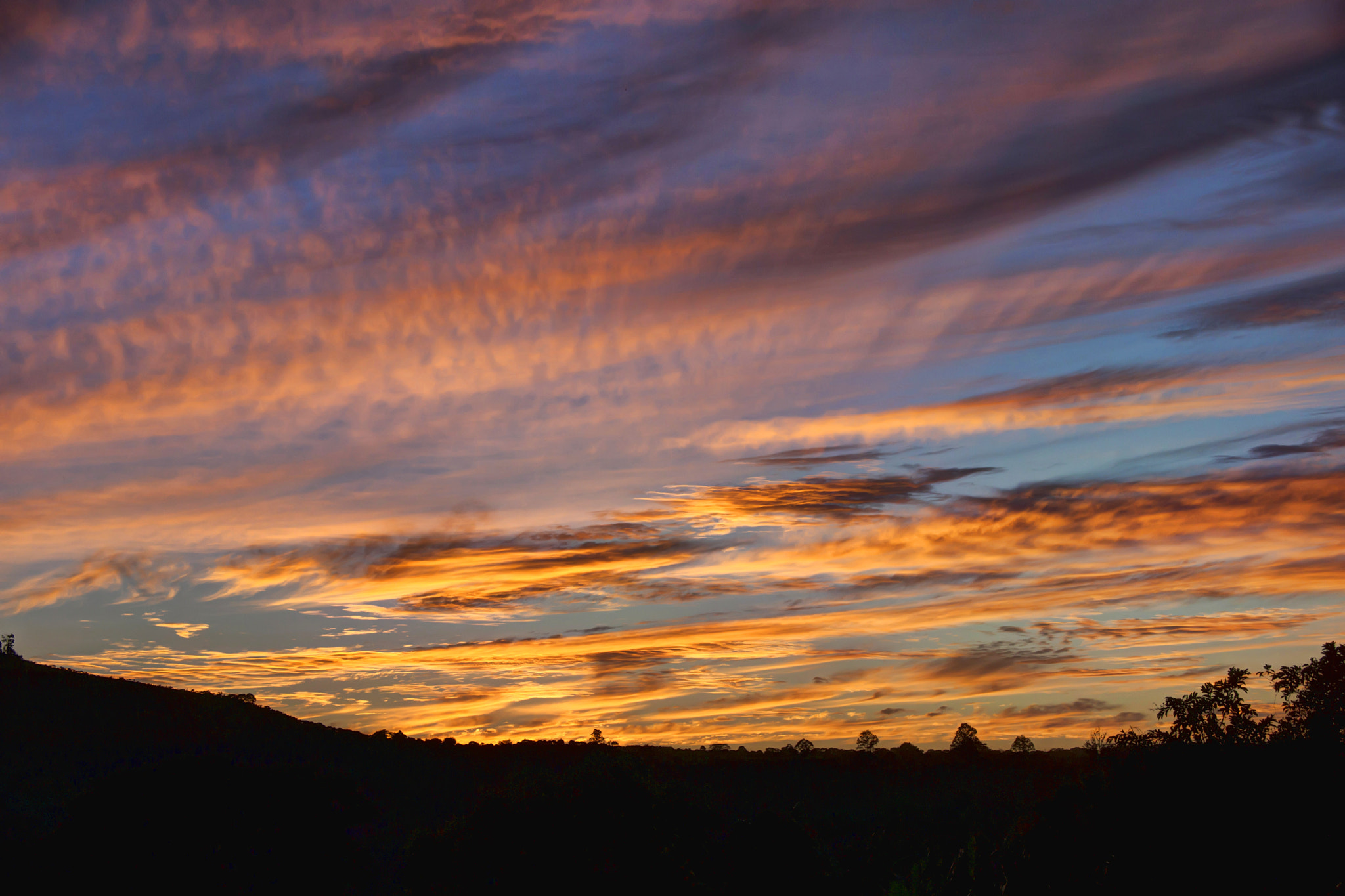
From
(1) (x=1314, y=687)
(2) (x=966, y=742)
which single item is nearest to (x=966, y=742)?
(2) (x=966, y=742)

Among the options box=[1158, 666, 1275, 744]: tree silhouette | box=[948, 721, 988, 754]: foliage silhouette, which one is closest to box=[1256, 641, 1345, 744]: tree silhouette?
box=[1158, 666, 1275, 744]: tree silhouette

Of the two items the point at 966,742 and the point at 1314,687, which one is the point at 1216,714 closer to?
the point at 1314,687

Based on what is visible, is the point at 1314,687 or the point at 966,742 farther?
the point at 966,742

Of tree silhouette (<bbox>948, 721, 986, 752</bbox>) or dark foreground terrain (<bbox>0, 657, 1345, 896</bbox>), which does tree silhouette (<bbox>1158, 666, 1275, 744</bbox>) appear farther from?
tree silhouette (<bbox>948, 721, 986, 752</bbox>)

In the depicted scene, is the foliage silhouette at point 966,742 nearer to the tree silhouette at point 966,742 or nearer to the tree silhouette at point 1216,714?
the tree silhouette at point 966,742

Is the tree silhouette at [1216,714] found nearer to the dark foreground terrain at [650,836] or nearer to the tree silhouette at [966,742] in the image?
the dark foreground terrain at [650,836]

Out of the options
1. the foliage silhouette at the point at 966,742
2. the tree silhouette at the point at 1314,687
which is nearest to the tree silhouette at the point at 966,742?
the foliage silhouette at the point at 966,742

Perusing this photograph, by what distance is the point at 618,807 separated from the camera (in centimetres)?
5066

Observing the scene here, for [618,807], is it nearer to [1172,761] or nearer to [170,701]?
[1172,761]

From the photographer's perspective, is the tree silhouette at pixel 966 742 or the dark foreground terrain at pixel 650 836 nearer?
the dark foreground terrain at pixel 650 836

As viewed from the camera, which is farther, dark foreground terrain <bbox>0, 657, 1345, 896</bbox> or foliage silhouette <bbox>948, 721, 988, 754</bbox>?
foliage silhouette <bbox>948, 721, 988, 754</bbox>

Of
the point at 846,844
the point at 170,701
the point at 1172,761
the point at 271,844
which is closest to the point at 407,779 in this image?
the point at 170,701

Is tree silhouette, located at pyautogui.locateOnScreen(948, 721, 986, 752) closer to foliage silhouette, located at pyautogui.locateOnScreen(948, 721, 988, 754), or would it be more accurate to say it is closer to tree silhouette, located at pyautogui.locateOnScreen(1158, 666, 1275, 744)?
foliage silhouette, located at pyautogui.locateOnScreen(948, 721, 988, 754)

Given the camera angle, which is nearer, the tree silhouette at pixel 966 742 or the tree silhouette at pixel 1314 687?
the tree silhouette at pixel 1314 687
